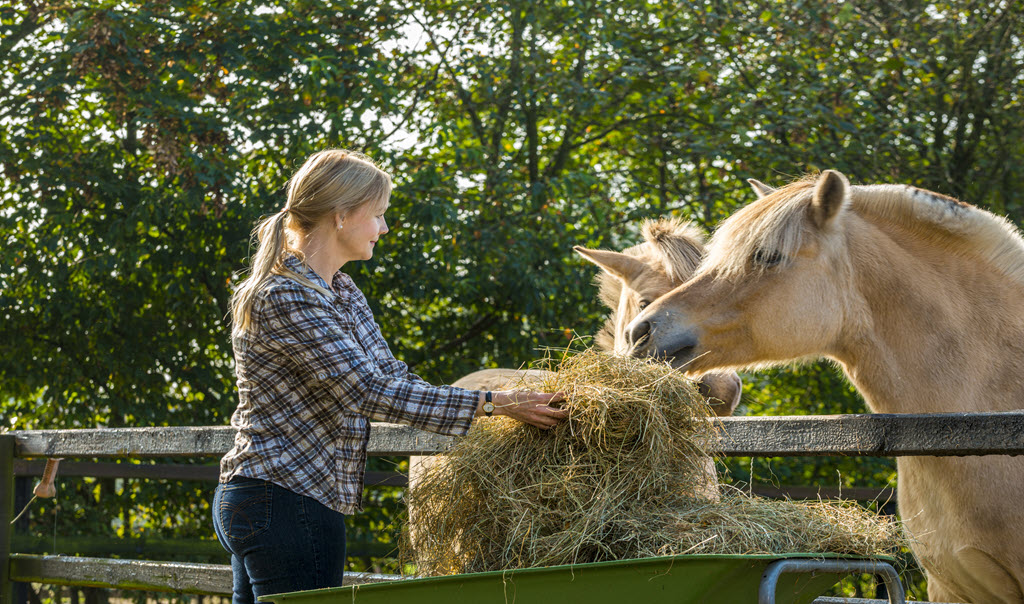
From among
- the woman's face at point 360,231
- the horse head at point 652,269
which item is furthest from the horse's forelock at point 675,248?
the woman's face at point 360,231

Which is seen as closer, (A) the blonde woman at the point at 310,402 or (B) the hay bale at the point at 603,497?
(B) the hay bale at the point at 603,497

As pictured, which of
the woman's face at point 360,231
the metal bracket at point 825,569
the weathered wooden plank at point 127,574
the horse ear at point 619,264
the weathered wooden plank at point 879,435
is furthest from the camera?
the horse ear at point 619,264

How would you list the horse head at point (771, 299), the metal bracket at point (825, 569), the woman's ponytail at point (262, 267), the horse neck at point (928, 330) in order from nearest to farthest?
the metal bracket at point (825, 569) → the woman's ponytail at point (262, 267) → the horse neck at point (928, 330) → the horse head at point (771, 299)

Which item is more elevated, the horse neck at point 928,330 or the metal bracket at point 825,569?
the horse neck at point 928,330

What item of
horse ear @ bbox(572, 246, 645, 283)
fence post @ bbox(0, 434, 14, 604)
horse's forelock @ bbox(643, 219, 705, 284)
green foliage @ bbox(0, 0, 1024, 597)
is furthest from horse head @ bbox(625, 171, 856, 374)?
green foliage @ bbox(0, 0, 1024, 597)

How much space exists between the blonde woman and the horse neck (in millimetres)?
1093

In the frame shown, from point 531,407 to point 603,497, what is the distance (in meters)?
0.25

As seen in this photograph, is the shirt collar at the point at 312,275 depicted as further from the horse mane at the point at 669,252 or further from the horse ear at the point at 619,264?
the horse ear at the point at 619,264

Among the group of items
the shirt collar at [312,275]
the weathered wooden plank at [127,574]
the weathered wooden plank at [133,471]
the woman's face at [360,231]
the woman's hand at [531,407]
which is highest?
the woman's face at [360,231]

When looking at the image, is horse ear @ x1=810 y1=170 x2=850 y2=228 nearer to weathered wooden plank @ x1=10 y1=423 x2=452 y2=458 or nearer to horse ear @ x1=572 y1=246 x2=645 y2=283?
weathered wooden plank @ x1=10 y1=423 x2=452 y2=458

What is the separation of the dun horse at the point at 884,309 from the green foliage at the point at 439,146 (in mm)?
3392

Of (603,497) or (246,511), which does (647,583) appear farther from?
(246,511)

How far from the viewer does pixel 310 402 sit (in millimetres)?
2070

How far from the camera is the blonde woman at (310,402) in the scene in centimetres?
200
